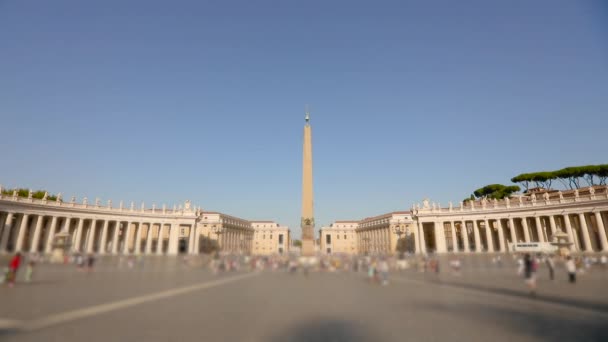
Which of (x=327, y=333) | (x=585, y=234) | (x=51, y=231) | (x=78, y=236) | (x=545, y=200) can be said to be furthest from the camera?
(x=78, y=236)

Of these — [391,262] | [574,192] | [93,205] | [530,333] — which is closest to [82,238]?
[93,205]

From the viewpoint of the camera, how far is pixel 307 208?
3406 cm

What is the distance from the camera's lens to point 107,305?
366 inches

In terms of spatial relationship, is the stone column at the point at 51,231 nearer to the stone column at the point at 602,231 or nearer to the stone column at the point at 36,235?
the stone column at the point at 36,235

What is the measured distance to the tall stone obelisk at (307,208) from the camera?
33312mm

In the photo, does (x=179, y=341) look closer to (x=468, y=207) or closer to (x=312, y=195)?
(x=312, y=195)

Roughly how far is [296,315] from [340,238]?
10964cm

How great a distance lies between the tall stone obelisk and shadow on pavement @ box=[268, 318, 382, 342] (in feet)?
84.9

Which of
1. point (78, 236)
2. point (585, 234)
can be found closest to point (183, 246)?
point (78, 236)

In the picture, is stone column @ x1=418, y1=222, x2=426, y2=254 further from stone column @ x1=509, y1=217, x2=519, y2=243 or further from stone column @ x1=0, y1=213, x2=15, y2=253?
stone column @ x1=0, y1=213, x2=15, y2=253

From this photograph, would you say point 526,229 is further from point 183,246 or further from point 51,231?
point 51,231

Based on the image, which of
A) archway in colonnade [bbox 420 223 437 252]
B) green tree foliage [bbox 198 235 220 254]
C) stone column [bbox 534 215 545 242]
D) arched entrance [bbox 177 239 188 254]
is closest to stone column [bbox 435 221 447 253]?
archway in colonnade [bbox 420 223 437 252]

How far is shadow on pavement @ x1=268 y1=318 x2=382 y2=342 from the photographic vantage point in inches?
239

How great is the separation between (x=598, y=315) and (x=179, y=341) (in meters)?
10.6
